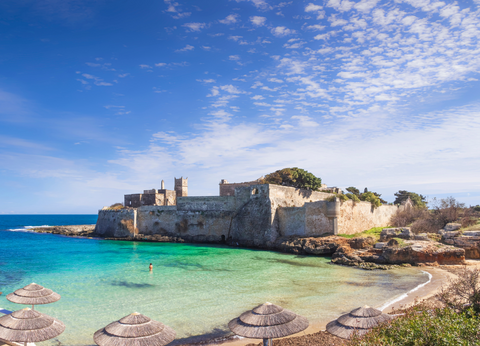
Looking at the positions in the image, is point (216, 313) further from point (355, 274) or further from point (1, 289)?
point (1, 289)

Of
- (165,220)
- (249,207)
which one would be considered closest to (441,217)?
(249,207)

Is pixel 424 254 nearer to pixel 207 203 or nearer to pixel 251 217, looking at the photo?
pixel 251 217

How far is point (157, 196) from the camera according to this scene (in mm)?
42062

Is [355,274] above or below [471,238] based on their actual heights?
below

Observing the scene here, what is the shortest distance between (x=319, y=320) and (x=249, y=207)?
833 inches

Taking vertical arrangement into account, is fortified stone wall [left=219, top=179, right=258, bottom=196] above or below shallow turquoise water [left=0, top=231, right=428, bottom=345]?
above

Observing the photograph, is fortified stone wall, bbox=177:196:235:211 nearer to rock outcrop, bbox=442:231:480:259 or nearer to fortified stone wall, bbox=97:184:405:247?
fortified stone wall, bbox=97:184:405:247

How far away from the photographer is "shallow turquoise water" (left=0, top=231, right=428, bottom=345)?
407 inches

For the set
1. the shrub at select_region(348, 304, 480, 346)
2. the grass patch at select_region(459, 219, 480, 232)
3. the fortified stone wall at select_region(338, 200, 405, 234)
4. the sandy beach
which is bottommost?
the sandy beach

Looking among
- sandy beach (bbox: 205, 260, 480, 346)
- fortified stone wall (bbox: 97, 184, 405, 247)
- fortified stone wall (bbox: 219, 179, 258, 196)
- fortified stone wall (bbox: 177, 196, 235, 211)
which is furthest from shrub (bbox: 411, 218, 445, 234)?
fortified stone wall (bbox: 219, 179, 258, 196)

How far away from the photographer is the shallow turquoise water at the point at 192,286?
1033 centimetres

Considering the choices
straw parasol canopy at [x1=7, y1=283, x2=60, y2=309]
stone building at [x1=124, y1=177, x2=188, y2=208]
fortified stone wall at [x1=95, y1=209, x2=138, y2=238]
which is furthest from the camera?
stone building at [x1=124, y1=177, x2=188, y2=208]

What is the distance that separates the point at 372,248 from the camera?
73.5 ft

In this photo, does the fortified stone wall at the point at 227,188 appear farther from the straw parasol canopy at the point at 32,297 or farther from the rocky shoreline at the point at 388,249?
the straw parasol canopy at the point at 32,297
